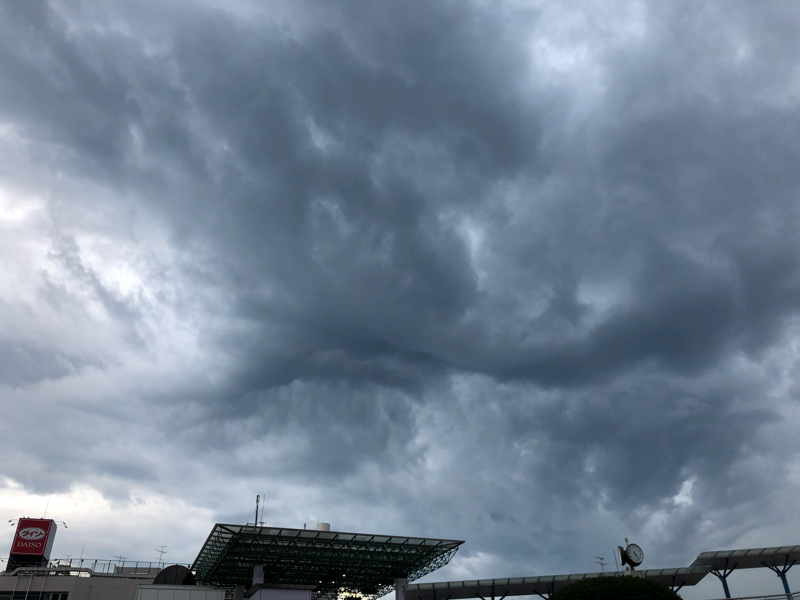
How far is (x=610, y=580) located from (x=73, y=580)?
68336 millimetres

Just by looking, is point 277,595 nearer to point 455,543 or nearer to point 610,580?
point 455,543

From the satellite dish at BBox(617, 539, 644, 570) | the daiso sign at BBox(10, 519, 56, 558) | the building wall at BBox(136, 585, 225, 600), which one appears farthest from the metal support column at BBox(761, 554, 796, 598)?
the daiso sign at BBox(10, 519, 56, 558)

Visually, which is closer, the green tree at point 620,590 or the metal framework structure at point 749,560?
the green tree at point 620,590

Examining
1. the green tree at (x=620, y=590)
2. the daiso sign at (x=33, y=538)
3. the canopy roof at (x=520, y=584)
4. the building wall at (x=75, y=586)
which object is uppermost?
the daiso sign at (x=33, y=538)

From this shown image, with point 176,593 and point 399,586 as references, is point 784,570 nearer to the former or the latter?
point 399,586

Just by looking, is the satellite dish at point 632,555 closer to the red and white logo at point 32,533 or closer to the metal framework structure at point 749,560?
the metal framework structure at point 749,560

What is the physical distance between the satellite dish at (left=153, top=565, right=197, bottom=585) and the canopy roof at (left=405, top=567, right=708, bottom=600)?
142 ft

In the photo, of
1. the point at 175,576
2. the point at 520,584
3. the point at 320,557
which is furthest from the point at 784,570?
the point at 175,576

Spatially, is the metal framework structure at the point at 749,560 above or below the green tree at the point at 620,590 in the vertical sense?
above

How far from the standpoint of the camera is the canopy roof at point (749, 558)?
2281 inches

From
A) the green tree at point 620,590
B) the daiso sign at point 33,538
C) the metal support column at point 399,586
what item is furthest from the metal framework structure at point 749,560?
the daiso sign at point 33,538

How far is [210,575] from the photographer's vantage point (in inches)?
3022

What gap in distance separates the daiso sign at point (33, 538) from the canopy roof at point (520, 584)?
183ft

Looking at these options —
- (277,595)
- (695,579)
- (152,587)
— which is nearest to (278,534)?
(277,595)
